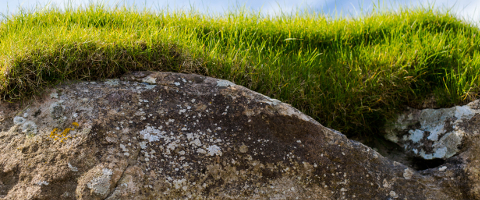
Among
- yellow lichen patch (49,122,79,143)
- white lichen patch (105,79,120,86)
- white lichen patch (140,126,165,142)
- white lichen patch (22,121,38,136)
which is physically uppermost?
white lichen patch (105,79,120,86)

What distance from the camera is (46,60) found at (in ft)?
8.36

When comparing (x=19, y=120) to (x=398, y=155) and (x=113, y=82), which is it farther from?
(x=398, y=155)

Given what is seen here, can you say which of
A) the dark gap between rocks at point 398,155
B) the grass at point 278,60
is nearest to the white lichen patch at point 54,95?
the grass at point 278,60

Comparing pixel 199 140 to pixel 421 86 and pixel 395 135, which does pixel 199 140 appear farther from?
pixel 421 86

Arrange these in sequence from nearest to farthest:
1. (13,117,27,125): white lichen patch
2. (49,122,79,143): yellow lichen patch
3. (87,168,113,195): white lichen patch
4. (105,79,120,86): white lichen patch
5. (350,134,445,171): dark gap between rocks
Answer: (87,168,113,195): white lichen patch < (49,122,79,143): yellow lichen patch < (13,117,27,125): white lichen patch < (105,79,120,86): white lichen patch < (350,134,445,171): dark gap between rocks

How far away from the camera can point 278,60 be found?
3438 millimetres

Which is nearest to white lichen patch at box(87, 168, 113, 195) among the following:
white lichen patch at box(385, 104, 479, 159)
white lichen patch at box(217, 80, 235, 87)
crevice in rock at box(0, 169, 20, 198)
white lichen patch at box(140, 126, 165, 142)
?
white lichen patch at box(140, 126, 165, 142)

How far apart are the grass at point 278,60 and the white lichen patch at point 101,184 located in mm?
898

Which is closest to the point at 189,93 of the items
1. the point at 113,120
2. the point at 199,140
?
the point at 199,140

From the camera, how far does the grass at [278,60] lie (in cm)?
261

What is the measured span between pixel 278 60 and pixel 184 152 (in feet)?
5.33

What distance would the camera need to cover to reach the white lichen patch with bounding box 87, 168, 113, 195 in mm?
2086

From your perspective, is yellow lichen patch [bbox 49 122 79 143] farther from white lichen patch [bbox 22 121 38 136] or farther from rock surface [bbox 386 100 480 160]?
rock surface [bbox 386 100 480 160]

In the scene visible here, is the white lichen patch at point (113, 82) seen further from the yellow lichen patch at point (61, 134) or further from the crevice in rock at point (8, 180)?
the crevice in rock at point (8, 180)
